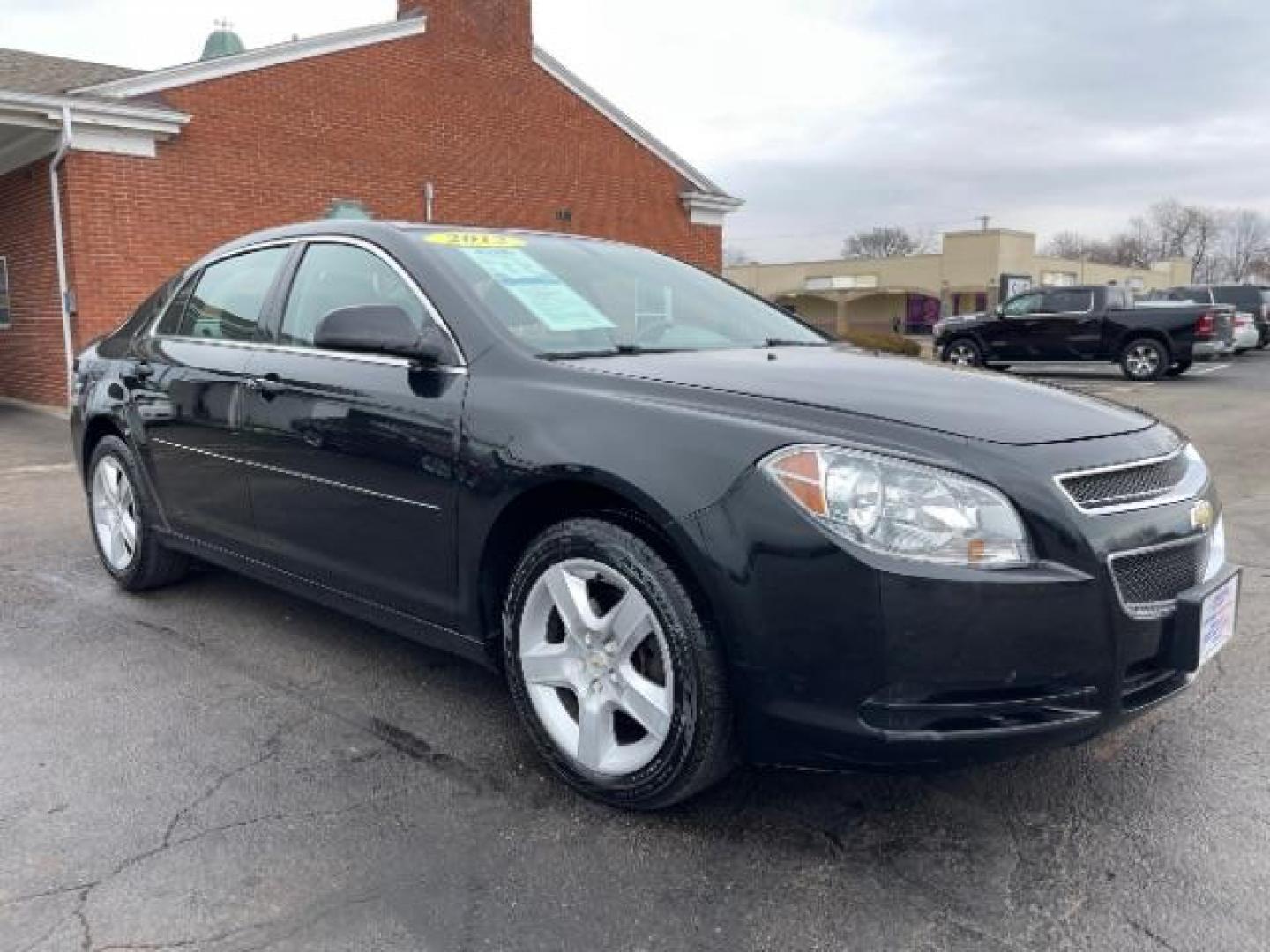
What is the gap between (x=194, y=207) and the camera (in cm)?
1246

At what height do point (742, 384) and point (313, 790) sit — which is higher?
point (742, 384)

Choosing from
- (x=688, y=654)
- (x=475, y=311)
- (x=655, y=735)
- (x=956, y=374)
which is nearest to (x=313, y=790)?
(x=655, y=735)

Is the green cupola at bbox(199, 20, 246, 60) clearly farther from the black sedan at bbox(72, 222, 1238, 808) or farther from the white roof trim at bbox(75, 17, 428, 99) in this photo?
the black sedan at bbox(72, 222, 1238, 808)

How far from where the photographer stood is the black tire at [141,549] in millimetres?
4488

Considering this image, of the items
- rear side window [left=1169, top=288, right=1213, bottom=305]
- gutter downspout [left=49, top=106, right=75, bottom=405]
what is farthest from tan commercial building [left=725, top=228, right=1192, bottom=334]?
gutter downspout [left=49, top=106, right=75, bottom=405]

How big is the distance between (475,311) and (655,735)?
137cm

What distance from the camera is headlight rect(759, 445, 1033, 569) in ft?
7.30

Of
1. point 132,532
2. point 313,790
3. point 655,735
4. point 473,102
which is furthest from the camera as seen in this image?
point 473,102

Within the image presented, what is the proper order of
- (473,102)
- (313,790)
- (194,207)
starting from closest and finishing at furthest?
(313,790), (194,207), (473,102)

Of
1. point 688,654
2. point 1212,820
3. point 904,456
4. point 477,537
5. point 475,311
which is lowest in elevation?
point 1212,820

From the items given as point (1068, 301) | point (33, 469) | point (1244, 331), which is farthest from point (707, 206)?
point (1244, 331)

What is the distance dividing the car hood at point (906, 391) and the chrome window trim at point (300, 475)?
659mm

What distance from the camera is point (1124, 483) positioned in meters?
2.45

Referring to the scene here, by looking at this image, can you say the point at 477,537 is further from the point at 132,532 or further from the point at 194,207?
the point at 194,207
